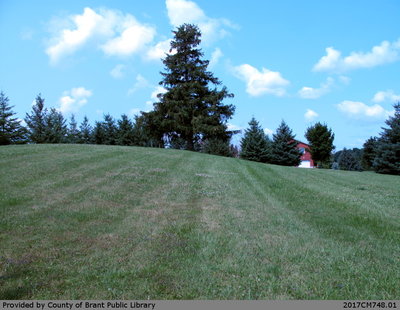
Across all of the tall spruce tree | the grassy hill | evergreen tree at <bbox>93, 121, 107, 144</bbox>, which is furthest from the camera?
evergreen tree at <bbox>93, 121, 107, 144</bbox>

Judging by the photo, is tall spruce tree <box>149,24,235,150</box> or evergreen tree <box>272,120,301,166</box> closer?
tall spruce tree <box>149,24,235,150</box>

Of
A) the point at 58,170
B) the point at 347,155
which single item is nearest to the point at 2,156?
the point at 58,170

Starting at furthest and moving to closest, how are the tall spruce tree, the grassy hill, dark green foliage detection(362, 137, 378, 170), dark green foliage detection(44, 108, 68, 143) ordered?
dark green foliage detection(362, 137, 378, 170)
dark green foliage detection(44, 108, 68, 143)
the tall spruce tree
the grassy hill

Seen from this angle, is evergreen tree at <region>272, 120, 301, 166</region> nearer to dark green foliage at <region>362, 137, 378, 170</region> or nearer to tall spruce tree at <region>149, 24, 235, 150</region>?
tall spruce tree at <region>149, 24, 235, 150</region>

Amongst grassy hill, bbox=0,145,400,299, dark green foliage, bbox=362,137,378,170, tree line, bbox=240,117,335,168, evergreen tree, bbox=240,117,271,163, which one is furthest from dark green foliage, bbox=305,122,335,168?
grassy hill, bbox=0,145,400,299

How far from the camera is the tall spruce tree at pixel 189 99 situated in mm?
31797

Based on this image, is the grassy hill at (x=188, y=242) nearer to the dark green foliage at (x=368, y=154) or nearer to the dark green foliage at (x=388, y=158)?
the dark green foliage at (x=388, y=158)

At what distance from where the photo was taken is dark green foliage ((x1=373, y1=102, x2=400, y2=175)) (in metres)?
32.8

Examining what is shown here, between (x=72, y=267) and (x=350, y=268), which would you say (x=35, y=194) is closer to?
(x=72, y=267)

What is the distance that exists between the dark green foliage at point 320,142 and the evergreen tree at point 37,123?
1645 inches

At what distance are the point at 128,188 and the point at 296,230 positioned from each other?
18.4ft

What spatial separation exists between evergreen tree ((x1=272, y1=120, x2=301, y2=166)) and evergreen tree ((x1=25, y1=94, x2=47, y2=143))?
3344cm

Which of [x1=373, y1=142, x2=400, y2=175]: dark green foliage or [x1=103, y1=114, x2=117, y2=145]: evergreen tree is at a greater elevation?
[x1=103, y1=114, x2=117, y2=145]: evergreen tree

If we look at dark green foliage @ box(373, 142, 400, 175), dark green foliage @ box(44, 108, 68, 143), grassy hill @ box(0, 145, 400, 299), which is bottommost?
grassy hill @ box(0, 145, 400, 299)
